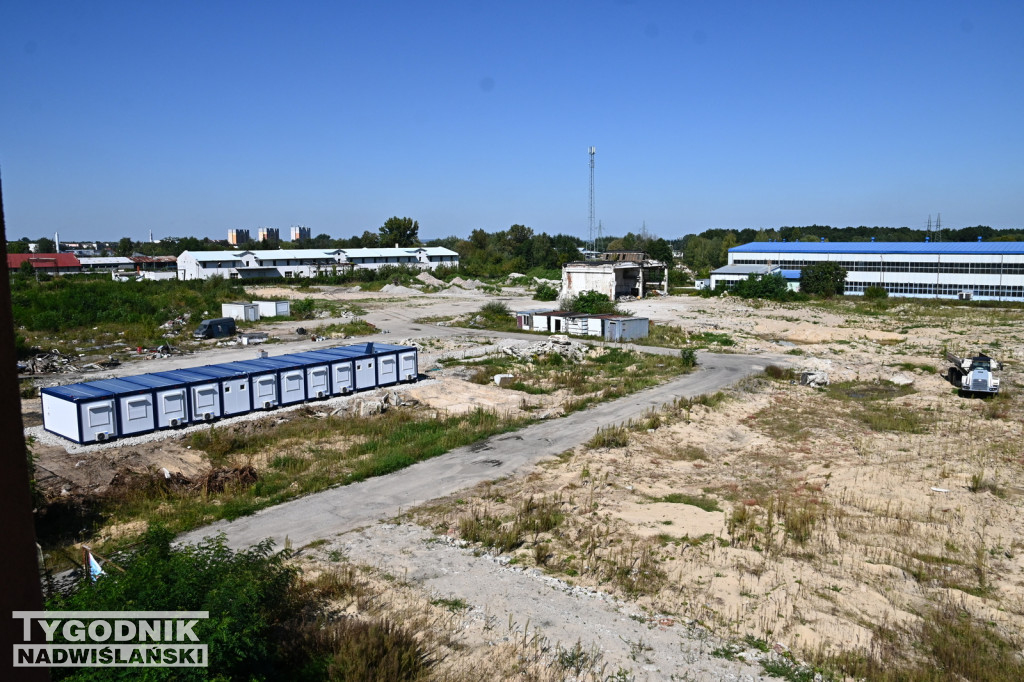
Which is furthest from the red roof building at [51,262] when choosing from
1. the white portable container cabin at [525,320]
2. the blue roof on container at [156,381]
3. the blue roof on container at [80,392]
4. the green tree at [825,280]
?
the green tree at [825,280]

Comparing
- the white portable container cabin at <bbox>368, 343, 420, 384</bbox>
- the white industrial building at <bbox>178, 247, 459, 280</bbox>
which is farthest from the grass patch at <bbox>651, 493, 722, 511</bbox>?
the white industrial building at <bbox>178, 247, 459, 280</bbox>

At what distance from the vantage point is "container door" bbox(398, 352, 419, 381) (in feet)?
99.1

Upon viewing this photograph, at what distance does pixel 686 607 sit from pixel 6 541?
418 inches

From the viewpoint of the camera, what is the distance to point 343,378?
2789 centimetres

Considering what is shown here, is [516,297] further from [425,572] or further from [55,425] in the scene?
[425,572]

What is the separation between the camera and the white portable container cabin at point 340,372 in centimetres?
2744

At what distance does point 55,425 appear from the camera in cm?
2162

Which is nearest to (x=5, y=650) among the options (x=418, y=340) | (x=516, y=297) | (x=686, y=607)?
(x=686, y=607)

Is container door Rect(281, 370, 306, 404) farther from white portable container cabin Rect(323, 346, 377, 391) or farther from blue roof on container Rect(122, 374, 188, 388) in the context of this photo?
blue roof on container Rect(122, 374, 188, 388)

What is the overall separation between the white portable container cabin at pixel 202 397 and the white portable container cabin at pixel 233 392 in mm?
212

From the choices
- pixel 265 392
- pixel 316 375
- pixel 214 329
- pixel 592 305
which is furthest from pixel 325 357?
pixel 592 305

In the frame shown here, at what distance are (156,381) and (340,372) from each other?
270 inches

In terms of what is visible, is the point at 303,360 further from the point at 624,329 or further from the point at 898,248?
the point at 898,248

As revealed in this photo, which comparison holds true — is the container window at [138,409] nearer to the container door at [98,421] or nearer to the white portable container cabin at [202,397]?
the container door at [98,421]
